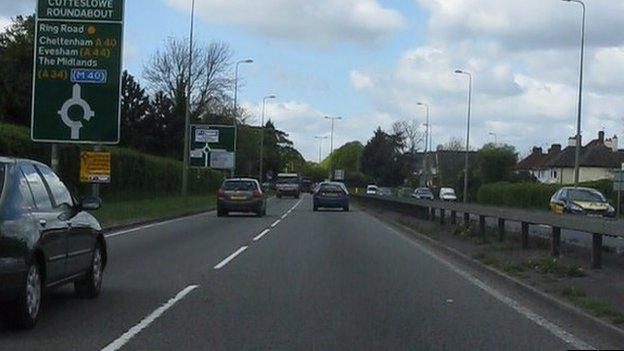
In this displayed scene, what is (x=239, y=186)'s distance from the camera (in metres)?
40.0

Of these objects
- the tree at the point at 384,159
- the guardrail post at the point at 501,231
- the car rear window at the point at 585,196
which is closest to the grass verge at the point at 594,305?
the guardrail post at the point at 501,231

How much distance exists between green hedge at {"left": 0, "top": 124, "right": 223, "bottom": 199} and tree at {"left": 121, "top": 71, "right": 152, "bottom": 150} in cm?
1183

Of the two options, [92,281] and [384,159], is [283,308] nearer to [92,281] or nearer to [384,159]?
[92,281]

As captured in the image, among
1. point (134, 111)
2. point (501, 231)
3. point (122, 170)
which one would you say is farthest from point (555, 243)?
point (134, 111)

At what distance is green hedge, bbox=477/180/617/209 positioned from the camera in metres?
52.2

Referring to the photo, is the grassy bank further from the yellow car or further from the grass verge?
the grass verge

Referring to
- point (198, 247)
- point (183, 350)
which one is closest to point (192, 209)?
point (198, 247)

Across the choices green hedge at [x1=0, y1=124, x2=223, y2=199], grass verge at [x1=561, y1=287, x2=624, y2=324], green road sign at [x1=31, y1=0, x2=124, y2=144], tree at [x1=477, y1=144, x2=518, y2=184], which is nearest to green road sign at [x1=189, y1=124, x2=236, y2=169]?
green hedge at [x1=0, y1=124, x2=223, y2=199]

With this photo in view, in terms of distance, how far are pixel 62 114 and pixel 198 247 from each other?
6400 millimetres

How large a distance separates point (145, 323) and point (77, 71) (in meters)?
16.3

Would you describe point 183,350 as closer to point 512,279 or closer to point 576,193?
point 512,279

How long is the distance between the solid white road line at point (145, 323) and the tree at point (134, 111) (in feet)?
248

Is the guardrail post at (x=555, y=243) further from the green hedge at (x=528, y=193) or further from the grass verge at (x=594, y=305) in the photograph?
the green hedge at (x=528, y=193)

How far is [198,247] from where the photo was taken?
2181cm
